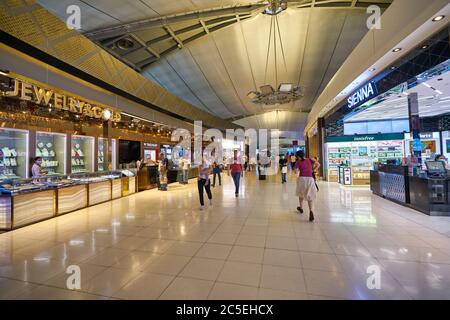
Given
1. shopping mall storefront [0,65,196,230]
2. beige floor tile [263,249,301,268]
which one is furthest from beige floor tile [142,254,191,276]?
shopping mall storefront [0,65,196,230]

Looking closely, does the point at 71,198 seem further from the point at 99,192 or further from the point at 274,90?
the point at 274,90

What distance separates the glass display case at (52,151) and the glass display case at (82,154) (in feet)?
1.23

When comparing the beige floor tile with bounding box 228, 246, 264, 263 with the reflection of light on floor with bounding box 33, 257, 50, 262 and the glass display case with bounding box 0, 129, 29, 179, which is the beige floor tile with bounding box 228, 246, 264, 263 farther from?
the glass display case with bounding box 0, 129, 29, 179

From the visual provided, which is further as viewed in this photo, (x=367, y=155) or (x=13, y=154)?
(x=367, y=155)

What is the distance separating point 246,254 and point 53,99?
20.0ft

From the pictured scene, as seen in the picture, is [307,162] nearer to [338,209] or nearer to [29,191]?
[338,209]

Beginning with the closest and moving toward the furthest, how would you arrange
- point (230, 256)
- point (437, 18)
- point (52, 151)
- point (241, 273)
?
point (241, 273) → point (230, 256) → point (437, 18) → point (52, 151)

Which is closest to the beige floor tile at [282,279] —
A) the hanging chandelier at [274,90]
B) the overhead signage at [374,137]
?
the hanging chandelier at [274,90]

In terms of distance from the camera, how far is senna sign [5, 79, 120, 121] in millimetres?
4426

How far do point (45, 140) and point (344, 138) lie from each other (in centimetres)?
1192

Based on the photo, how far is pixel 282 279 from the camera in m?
2.11

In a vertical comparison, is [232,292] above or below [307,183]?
below

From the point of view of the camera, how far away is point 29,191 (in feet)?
13.5

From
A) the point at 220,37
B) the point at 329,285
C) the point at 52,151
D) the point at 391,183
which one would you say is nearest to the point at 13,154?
the point at 52,151
